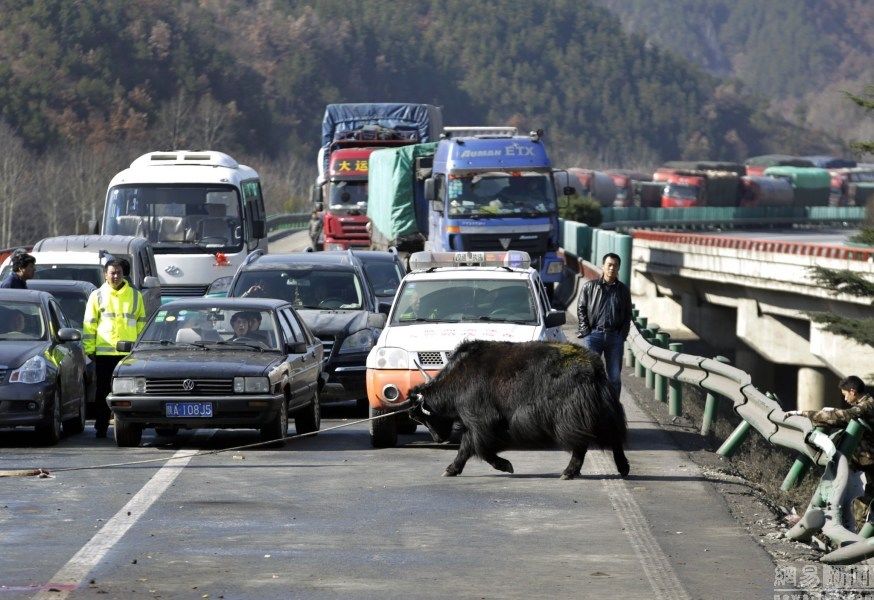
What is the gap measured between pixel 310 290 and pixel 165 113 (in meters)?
89.6

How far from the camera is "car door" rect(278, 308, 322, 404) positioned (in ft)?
51.4

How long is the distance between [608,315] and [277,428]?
144 inches

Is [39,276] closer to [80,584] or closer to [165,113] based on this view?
[80,584]

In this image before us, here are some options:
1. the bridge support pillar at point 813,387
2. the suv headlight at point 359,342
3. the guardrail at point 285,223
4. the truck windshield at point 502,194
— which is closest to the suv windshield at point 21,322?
the suv headlight at point 359,342

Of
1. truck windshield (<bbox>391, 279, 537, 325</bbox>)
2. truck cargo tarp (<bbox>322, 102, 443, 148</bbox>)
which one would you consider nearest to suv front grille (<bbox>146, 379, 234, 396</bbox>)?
truck windshield (<bbox>391, 279, 537, 325</bbox>)

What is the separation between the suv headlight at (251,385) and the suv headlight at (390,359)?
0.97 m

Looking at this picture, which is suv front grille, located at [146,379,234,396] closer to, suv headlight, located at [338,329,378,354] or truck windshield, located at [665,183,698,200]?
suv headlight, located at [338,329,378,354]

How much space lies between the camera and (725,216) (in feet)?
301

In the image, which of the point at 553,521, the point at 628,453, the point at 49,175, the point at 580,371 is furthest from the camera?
the point at 49,175

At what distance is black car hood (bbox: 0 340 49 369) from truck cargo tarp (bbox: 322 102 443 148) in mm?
34438

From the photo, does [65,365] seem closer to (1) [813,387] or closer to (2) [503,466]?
(2) [503,466]

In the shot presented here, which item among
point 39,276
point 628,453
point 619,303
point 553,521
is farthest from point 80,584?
point 39,276

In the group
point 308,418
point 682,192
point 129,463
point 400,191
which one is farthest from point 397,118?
point 682,192

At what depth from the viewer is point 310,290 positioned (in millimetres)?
20359
